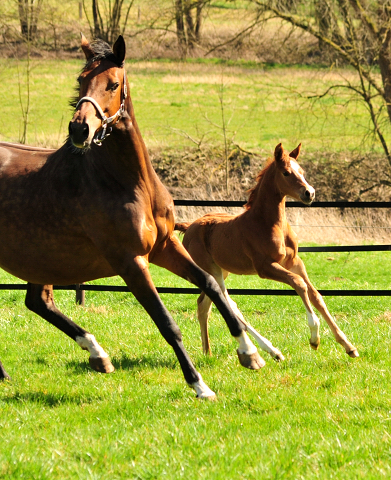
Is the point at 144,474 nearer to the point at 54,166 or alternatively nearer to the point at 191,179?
the point at 54,166

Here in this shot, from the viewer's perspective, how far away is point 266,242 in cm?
582

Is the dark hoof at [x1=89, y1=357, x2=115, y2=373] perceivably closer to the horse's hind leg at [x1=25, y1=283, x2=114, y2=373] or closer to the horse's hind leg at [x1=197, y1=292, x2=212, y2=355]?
the horse's hind leg at [x1=25, y1=283, x2=114, y2=373]

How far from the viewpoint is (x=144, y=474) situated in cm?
307

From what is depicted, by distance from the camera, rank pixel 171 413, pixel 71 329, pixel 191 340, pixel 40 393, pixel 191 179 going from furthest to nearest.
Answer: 1. pixel 191 179
2. pixel 191 340
3. pixel 71 329
4. pixel 40 393
5. pixel 171 413

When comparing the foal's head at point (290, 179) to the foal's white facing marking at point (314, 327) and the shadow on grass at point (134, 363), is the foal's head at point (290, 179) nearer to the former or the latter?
the foal's white facing marking at point (314, 327)

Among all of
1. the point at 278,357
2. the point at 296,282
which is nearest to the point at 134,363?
the point at 278,357

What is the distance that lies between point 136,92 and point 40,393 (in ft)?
86.3

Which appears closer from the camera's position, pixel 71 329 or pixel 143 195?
pixel 143 195

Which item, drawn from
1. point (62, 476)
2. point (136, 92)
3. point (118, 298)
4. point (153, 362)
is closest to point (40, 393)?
point (153, 362)

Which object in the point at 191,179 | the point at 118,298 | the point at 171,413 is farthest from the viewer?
the point at 191,179

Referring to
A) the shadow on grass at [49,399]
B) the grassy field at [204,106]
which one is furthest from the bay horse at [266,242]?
the grassy field at [204,106]

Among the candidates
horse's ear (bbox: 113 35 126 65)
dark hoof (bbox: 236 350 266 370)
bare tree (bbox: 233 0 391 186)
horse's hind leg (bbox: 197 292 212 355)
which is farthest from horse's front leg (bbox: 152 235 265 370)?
bare tree (bbox: 233 0 391 186)

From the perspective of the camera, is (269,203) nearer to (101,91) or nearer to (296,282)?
(296,282)

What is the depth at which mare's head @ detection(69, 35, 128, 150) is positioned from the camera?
3.91 meters
